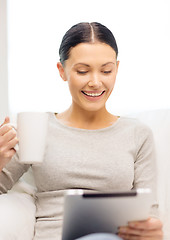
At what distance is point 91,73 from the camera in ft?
4.19

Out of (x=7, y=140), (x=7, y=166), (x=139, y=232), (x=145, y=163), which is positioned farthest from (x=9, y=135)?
(x=145, y=163)

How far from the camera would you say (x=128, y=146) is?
4.37 ft

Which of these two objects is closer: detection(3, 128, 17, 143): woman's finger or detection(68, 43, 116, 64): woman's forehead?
detection(3, 128, 17, 143): woman's finger

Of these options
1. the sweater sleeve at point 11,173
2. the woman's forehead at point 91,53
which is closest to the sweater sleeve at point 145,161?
the woman's forehead at point 91,53

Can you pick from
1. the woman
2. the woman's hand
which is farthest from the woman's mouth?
the woman's hand

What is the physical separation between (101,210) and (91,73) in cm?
A: 61

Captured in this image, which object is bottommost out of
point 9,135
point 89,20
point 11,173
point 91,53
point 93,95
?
point 11,173

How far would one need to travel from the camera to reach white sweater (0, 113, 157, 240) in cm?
125

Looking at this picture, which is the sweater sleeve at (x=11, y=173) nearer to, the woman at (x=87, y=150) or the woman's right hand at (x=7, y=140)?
the woman at (x=87, y=150)

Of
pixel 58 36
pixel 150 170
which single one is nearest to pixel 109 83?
pixel 150 170

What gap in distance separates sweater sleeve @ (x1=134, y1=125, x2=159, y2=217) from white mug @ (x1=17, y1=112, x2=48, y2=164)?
1.54ft

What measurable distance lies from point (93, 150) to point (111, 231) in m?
0.47

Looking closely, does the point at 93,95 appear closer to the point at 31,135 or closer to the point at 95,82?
the point at 95,82

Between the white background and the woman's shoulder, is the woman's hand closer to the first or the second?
the woman's shoulder
